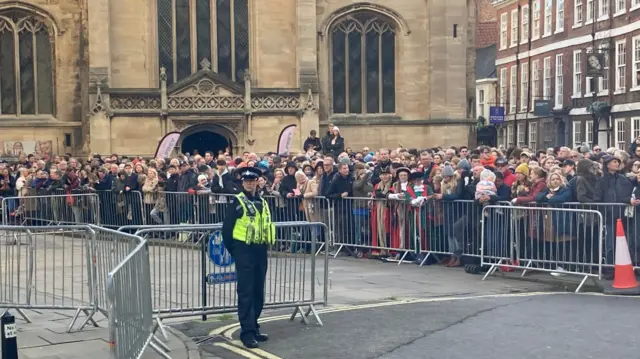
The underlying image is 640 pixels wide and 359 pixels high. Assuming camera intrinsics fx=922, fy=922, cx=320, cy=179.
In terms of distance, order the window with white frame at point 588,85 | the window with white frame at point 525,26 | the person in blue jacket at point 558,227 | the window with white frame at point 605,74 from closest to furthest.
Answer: the person in blue jacket at point 558,227
the window with white frame at point 605,74
the window with white frame at point 588,85
the window with white frame at point 525,26

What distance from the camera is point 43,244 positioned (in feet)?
33.7

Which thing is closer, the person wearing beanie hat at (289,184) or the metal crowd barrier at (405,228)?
the metal crowd barrier at (405,228)

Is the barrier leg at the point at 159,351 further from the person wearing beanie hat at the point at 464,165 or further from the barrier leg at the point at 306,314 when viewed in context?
the person wearing beanie hat at the point at 464,165

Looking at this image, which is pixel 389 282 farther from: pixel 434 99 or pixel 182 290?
pixel 434 99

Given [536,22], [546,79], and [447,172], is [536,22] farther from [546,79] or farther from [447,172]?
[447,172]

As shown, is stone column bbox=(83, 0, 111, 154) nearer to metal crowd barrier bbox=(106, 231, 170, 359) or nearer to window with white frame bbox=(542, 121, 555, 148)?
metal crowd barrier bbox=(106, 231, 170, 359)

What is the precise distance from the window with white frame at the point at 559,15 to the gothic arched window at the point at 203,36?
840 inches

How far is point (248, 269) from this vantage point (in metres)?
8.90

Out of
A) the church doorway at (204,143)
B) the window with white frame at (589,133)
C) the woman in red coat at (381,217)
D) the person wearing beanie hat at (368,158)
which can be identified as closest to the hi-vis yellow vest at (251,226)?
the woman in red coat at (381,217)

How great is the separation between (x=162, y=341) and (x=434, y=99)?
24.4 metres

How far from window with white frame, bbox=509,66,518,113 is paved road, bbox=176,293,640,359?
142ft

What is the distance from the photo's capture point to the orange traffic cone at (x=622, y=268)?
11.7m

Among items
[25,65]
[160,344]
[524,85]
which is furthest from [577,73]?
[160,344]

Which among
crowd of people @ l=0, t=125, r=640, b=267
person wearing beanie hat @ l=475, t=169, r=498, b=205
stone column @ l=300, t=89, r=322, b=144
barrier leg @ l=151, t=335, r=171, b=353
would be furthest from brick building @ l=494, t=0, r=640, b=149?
barrier leg @ l=151, t=335, r=171, b=353
